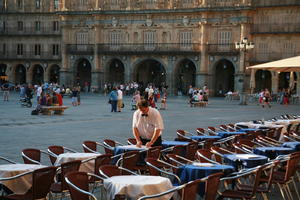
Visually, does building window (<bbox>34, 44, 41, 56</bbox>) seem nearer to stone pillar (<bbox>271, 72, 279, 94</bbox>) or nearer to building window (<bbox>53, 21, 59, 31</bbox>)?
building window (<bbox>53, 21, 59, 31</bbox>)

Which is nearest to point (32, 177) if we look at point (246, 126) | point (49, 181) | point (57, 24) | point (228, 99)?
point (49, 181)

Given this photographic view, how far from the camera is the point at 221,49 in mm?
53531

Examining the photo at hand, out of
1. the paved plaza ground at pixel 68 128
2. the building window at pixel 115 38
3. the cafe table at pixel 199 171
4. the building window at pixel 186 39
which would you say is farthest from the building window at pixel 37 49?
the cafe table at pixel 199 171

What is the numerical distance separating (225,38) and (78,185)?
4654cm

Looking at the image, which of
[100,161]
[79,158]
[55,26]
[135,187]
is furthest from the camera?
[55,26]

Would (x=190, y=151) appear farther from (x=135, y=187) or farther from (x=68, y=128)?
(x=68, y=128)

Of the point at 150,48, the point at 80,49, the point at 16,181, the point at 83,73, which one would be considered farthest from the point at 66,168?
the point at 83,73

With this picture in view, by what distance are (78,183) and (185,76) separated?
52.7 meters

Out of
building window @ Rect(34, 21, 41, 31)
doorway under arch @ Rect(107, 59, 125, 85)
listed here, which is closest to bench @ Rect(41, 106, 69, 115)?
doorway under arch @ Rect(107, 59, 125, 85)

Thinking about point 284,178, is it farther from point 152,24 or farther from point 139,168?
point 152,24

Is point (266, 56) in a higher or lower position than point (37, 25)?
lower

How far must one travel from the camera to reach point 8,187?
838cm

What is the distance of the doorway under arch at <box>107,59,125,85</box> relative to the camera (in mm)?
61194

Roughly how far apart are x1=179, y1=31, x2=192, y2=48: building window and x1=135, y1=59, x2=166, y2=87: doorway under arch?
570 centimetres
